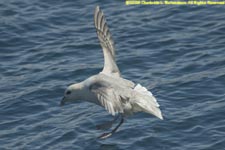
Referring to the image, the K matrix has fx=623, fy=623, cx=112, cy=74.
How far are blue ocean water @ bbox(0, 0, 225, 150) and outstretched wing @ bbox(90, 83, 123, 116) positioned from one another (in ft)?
5.09

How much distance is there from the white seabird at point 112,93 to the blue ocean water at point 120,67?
1.12m

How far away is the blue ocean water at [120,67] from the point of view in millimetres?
14367

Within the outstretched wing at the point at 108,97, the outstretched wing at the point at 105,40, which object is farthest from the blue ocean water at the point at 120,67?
the outstretched wing at the point at 105,40

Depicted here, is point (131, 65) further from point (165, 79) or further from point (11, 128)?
point (11, 128)

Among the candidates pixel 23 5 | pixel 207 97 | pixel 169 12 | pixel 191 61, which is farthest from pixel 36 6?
pixel 207 97

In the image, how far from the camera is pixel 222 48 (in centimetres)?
1850

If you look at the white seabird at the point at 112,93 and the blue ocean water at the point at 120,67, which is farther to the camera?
the blue ocean water at the point at 120,67

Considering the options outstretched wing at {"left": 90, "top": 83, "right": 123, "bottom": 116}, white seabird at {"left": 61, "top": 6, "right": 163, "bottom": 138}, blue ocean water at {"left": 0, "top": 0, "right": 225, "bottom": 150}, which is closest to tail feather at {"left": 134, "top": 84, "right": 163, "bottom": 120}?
white seabird at {"left": 61, "top": 6, "right": 163, "bottom": 138}

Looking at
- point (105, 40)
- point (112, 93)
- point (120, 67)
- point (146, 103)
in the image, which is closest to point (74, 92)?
point (112, 93)

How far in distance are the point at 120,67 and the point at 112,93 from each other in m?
5.30

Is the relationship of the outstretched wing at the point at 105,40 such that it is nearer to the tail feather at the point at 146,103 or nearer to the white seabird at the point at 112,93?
the white seabird at the point at 112,93

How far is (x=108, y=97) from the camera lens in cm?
1248

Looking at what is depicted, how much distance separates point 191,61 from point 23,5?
7614 mm

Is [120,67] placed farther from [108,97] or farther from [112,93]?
[108,97]
